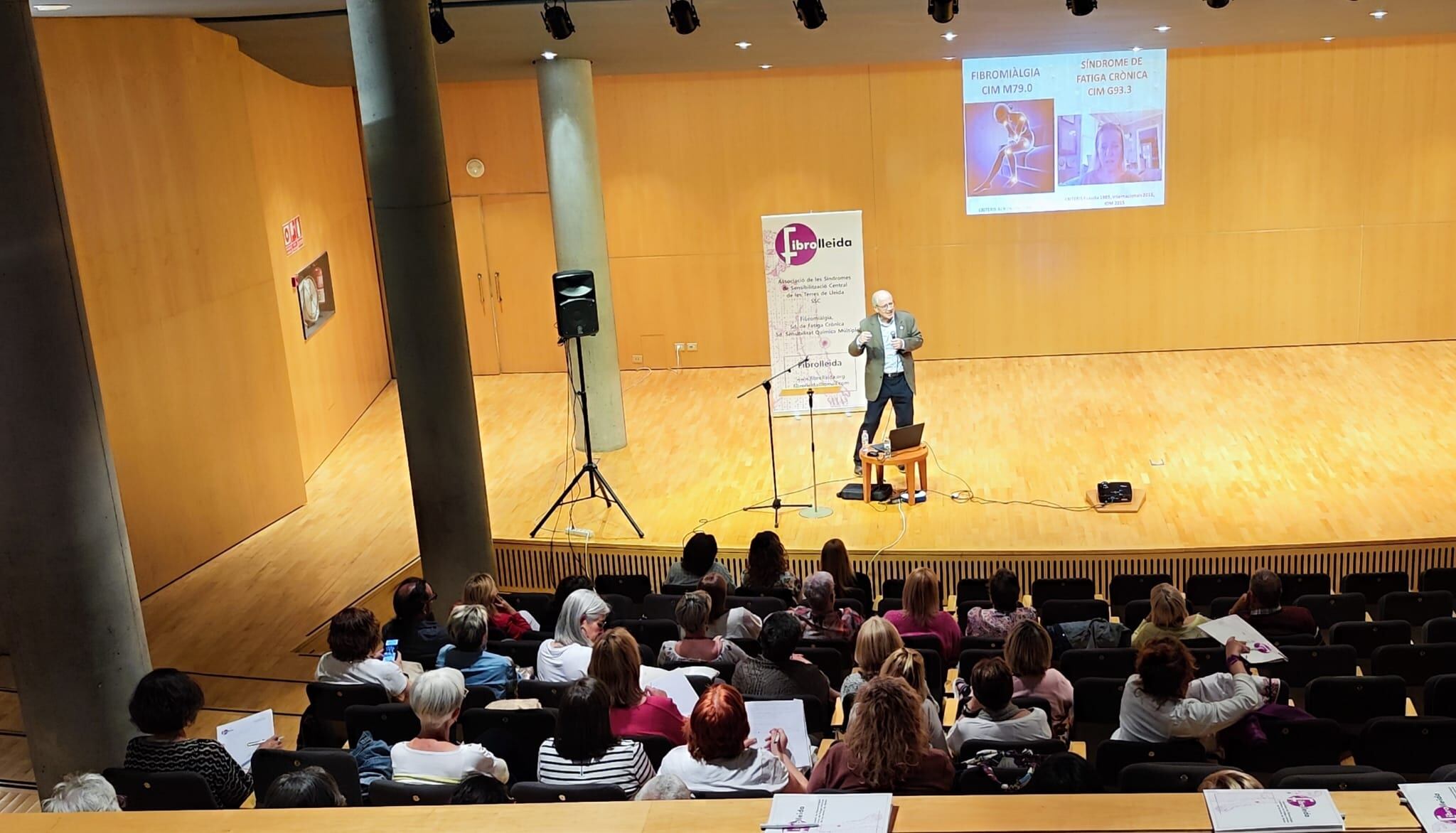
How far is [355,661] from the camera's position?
19.0ft

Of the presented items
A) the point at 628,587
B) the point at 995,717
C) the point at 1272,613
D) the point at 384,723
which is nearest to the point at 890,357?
the point at 628,587

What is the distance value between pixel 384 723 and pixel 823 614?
7.15 ft

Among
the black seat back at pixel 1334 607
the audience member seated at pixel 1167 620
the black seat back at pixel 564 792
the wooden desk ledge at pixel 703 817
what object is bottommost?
the black seat back at pixel 1334 607

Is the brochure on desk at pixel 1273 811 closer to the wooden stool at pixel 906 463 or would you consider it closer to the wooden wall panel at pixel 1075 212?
the wooden stool at pixel 906 463

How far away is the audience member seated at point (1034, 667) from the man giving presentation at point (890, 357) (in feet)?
17.4

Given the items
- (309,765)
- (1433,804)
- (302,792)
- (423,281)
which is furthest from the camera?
(423,281)

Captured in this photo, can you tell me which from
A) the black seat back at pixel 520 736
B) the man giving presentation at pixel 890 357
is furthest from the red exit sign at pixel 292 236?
the black seat back at pixel 520 736

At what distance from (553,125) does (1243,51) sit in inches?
279

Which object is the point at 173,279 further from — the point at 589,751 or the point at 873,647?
the point at 589,751

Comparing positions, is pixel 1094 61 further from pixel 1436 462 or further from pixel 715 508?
pixel 715 508

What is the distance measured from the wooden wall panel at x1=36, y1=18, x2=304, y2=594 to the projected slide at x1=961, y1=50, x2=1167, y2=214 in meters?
7.24

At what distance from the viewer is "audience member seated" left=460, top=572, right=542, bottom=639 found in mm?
6738

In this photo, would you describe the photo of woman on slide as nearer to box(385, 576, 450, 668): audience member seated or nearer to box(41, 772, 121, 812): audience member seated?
box(385, 576, 450, 668): audience member seated

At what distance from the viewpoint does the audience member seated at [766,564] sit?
24.7 ft
